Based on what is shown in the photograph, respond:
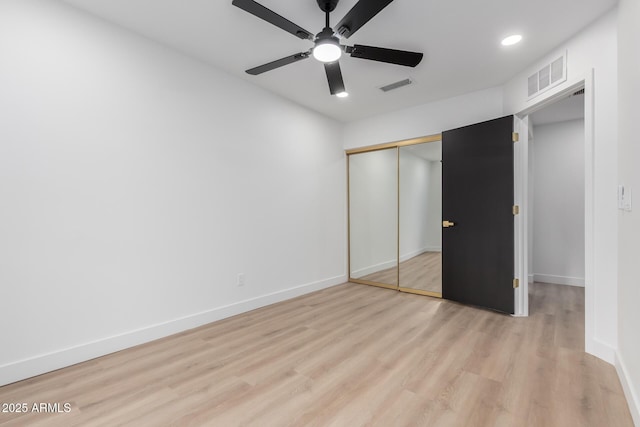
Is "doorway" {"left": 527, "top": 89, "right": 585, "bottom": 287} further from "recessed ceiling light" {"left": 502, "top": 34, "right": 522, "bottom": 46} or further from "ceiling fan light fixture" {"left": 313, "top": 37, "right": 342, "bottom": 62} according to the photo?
"ceiling fan light fixture" {"left": 313, "top": 37, "right": 342, "bottom": 62}

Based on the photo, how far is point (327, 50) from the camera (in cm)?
208

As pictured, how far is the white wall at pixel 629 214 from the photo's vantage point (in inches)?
63.7

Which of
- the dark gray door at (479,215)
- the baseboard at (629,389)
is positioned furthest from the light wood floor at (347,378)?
the dark gray door at (479,215)

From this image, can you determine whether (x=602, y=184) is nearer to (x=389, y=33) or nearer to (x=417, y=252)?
(x=389, y=33)

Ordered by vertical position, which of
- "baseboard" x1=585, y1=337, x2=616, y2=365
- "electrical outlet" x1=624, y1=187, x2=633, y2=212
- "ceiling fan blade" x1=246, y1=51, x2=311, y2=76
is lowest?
"baseboard" x1=585, y1=337, x2=616, y2=365

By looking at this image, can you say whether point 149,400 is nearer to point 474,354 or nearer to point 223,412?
point 223,412

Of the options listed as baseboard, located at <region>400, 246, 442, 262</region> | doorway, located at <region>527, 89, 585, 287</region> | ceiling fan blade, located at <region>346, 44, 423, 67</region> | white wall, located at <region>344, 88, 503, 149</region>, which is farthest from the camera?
doorway, located at <region>527, 89, 585, 287</region>

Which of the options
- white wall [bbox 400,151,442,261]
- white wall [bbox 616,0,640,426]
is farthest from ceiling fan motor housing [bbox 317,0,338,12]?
white wall [bbox 400,151,442,261]

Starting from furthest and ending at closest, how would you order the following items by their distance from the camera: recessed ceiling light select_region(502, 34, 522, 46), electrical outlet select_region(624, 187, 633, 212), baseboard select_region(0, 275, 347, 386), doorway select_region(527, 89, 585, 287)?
doorway select_region(527, 89, 585, 287), recessed ceiling light select_region(502, 34, 522, 46), baseboard select_region(0, 275, 347, 386), electrical outlet select_region(624, 187, 633, 212)

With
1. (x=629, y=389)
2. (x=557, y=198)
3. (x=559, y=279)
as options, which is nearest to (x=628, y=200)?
(x=629, y=389)

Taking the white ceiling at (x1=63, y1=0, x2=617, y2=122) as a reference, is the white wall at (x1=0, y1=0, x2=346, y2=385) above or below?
below

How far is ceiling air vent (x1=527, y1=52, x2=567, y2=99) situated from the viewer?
2631 mm

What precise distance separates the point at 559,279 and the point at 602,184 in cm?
321

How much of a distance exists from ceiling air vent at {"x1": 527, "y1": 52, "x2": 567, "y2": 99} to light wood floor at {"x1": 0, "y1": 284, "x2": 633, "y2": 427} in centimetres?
237
